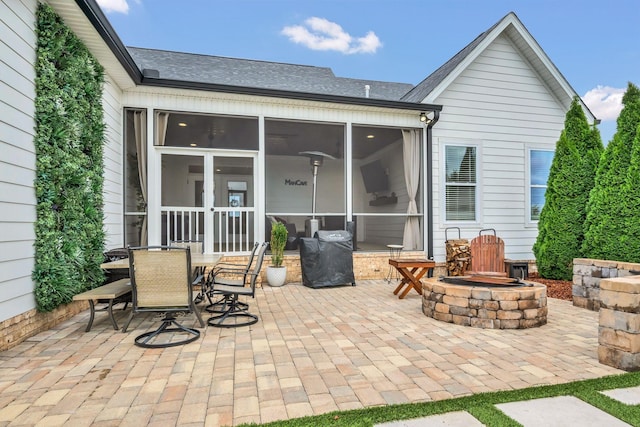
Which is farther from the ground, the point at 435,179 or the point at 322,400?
the point at 435,179

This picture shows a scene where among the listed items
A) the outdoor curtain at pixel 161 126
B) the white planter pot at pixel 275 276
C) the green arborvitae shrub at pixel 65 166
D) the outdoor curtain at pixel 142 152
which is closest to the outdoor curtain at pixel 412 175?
the white planter pot at pixel 275 276

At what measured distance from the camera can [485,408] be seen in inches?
80.8

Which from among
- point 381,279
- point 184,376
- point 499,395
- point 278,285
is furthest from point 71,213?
point 381,279

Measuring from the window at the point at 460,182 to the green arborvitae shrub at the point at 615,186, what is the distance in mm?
2342

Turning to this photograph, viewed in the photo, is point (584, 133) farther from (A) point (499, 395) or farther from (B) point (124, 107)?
(B) point (124, 107)

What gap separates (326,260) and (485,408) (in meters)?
4.31

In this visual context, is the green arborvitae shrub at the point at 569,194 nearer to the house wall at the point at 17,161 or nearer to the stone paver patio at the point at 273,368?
the stone paver patio at the point at 273,368

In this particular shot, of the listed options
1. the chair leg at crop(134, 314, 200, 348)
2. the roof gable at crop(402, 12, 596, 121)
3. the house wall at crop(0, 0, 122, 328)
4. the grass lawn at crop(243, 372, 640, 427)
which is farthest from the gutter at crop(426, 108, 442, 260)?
the house wall at crop(0, 0, 122, 328)

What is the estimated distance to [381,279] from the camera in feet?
23.2

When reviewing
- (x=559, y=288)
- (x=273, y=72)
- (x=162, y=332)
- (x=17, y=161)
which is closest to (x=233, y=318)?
(x=162, y=332)

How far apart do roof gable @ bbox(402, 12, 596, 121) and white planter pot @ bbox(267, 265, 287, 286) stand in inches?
171

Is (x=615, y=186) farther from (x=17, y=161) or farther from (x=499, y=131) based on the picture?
(x=17, y=161)

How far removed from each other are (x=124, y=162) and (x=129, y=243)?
4.45 ft

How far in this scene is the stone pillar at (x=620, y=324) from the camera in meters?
2.60
